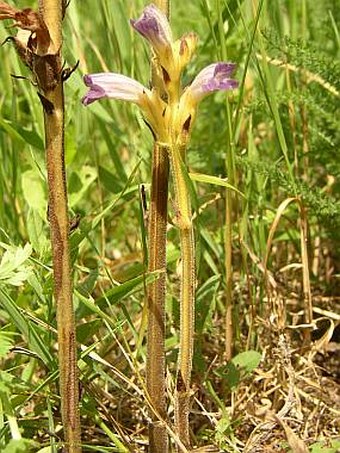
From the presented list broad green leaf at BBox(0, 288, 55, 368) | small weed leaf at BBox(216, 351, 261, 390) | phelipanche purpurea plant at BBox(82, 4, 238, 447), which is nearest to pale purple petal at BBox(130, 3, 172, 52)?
phelipanche purpurea plant at BBox(82, 4, 238, 447)

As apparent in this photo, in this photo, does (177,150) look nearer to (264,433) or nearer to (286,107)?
(264,433)

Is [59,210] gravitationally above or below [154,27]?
below

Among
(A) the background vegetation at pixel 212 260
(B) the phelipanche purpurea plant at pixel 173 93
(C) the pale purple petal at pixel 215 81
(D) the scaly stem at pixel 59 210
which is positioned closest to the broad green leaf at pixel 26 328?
(A) the background vegetation at pixel 212 260

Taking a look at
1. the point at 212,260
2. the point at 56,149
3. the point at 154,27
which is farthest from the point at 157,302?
the point at 212,260

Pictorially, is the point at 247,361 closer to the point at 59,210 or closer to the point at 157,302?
the point at 157,302

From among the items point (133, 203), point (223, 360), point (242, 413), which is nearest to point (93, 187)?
point (133, 203)

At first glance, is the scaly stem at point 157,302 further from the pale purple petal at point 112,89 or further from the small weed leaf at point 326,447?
the small weed leaf at point 326,447
